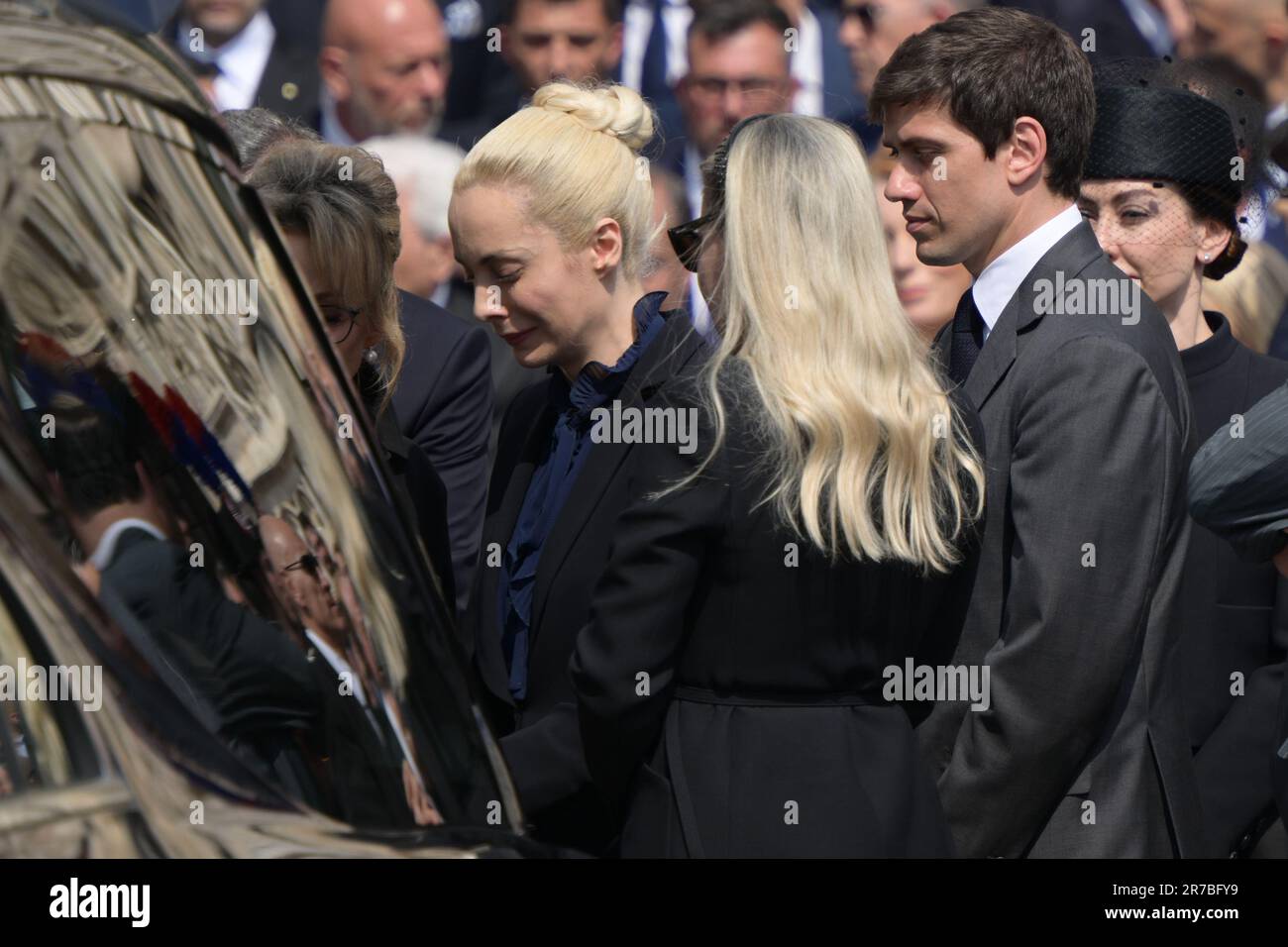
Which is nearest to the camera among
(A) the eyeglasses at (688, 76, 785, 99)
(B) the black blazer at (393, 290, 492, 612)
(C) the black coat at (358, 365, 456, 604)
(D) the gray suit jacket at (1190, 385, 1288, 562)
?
(D) the gray suit jacket at (1190, 385, 1288, 562)

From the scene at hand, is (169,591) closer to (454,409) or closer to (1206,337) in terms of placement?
(454,409)

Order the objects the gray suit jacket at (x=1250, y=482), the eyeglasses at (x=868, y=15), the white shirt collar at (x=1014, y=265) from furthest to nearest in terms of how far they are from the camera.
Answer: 1. the eyeglasses at (x=868, y=15)
2. the white shirt collar at (x=1014, y=265)
3. the gray suit jacket at (x=1250, y=482)

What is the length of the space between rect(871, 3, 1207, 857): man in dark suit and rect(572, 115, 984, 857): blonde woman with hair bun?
0.75 feet

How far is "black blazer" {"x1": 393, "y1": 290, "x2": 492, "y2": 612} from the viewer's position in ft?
12.3

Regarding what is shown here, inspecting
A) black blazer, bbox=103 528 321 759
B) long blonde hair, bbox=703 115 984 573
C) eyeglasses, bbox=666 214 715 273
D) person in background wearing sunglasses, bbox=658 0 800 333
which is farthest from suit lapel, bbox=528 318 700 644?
person in background wearing sunglasses, bbox=658 0 800 333

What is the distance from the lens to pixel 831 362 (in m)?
2.27

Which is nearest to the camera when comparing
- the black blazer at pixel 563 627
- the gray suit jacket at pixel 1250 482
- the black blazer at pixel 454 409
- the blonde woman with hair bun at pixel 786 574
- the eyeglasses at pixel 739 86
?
the gray suit jacket at pixel 1250 482

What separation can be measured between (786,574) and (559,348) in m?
0.74

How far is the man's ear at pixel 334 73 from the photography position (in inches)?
198

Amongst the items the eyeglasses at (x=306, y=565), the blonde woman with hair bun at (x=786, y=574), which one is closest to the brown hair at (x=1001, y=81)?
the blonde woman with hair bun at (x=786, y=574)

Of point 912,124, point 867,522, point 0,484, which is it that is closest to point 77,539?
point 0,484

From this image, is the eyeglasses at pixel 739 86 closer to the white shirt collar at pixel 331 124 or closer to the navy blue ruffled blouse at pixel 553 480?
the white shirt collar at pixel 331 124

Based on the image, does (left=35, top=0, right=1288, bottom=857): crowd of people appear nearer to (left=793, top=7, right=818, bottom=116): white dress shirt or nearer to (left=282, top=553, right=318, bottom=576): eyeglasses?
(left=282, top=553, right=318, bottom=576): eyeglasses

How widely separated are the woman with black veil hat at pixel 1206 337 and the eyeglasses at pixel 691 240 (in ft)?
3.62
